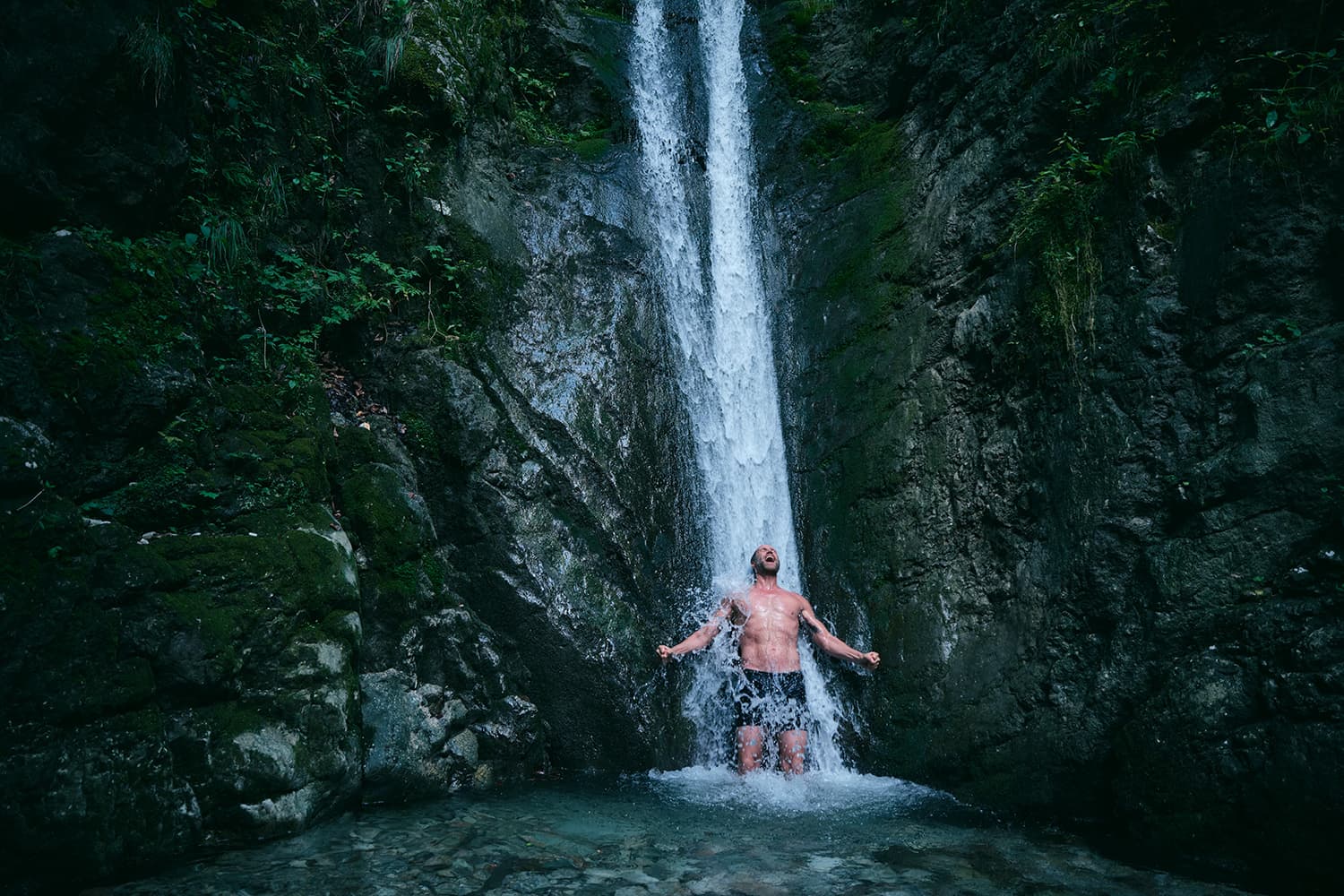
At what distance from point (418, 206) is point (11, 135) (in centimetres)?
303

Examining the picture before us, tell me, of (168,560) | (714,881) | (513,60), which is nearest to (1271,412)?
(714,881)

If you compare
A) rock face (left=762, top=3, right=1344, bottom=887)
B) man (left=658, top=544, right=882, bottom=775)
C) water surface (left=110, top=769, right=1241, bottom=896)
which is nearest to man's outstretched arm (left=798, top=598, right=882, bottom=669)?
man (left=658, top=544, right=882, bottom=775)

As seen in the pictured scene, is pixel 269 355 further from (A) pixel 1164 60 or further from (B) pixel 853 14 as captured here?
(B) pixel 853 14

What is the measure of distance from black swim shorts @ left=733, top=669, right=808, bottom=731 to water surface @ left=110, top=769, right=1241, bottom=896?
655 mm

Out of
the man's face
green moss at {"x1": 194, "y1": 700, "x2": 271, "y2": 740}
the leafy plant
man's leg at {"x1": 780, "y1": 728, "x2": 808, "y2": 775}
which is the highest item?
the leafy plant

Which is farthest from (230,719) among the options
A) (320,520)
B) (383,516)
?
(383,516)

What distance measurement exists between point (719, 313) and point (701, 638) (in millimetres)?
3819

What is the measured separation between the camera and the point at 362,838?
3.94 meters

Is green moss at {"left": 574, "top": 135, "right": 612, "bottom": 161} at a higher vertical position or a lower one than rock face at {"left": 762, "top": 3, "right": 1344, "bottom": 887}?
higher

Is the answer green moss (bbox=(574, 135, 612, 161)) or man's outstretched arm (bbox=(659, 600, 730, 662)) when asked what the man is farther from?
green moss (bbox=(574, 135, 612, 161))

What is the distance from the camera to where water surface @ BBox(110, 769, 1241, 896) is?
3.41 m

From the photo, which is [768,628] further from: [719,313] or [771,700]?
[719,313]


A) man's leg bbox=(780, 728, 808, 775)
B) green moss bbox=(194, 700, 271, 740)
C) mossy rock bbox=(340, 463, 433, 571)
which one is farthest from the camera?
man's leg bbox=(780, 728, 808, 775)

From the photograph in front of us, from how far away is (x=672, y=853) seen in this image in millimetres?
3883
